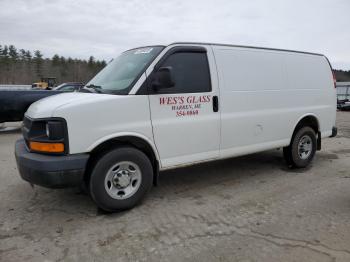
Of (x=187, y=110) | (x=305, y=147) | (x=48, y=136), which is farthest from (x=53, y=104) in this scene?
(x=305, y=147)

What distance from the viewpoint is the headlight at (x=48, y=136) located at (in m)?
3.65

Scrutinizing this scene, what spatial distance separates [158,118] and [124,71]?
85 cm

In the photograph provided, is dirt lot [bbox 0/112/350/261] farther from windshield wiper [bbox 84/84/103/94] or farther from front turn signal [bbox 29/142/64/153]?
windshield wiper [bbox 84/84/103/94]

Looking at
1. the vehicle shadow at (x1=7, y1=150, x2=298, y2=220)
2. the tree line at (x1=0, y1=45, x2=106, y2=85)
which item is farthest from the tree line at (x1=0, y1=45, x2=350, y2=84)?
the vehicle shadow at (x1=7, y1=150, x2=298, y2=220)

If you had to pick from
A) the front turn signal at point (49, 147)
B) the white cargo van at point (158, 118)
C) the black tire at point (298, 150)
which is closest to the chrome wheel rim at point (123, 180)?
the white cargo van at point (158, 118)

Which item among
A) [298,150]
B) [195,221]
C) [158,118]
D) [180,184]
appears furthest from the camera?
[298,150]

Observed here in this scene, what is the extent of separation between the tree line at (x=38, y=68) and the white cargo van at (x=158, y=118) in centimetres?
6279

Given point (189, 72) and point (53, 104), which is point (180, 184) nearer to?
point (189, 72)

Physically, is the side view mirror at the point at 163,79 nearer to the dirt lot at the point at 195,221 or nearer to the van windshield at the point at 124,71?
the van windshield at the point at 124,71

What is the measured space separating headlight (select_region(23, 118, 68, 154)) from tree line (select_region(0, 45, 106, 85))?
2507 inches

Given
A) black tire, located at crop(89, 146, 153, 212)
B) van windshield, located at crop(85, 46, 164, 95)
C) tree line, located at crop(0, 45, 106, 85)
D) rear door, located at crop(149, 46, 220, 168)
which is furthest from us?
tree line, located at crop(0, 45, 106, 85)

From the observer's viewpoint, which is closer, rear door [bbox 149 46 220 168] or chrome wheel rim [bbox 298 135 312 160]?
rear door [bbox 149 46 220 168]

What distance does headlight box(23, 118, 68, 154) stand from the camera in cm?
365

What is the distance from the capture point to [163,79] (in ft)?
13.5
